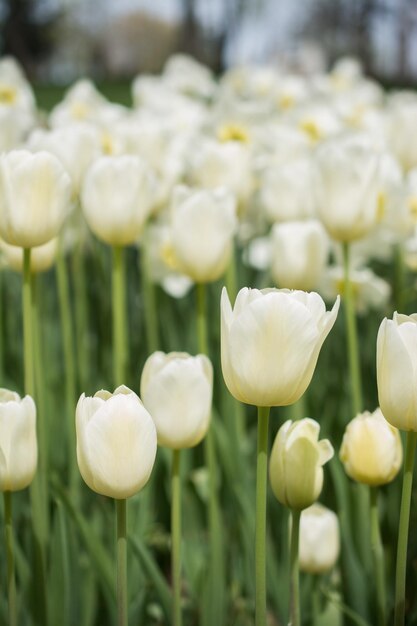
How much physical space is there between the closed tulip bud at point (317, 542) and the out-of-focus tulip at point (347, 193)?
1.73ft

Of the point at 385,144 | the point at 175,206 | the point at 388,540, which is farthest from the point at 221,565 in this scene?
the point at 385,144

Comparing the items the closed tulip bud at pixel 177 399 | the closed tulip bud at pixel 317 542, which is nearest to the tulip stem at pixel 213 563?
the closed tulip bud at pixel 317 542

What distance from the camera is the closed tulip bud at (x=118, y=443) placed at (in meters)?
1.00

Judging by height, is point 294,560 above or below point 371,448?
below

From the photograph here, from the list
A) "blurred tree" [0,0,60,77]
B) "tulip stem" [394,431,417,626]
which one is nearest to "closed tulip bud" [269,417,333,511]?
"tulip stem" [394,431,417,626]

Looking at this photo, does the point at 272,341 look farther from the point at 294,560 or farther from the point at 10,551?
the point at 10,551

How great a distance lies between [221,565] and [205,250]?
53cm

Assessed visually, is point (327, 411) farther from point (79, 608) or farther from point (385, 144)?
point (385, 144)

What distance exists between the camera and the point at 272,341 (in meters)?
0.96

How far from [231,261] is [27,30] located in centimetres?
2317

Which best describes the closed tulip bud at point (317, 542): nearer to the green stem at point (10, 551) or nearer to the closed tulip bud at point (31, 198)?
the green stem at point (10, 551)

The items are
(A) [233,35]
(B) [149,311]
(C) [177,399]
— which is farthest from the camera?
(A) [233,35]

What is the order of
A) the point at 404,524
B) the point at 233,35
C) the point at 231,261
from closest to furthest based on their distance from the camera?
the point at 404,524 → the point at 231,261 → the point at 233,35

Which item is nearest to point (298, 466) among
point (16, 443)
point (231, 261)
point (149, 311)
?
point (16, 443)
